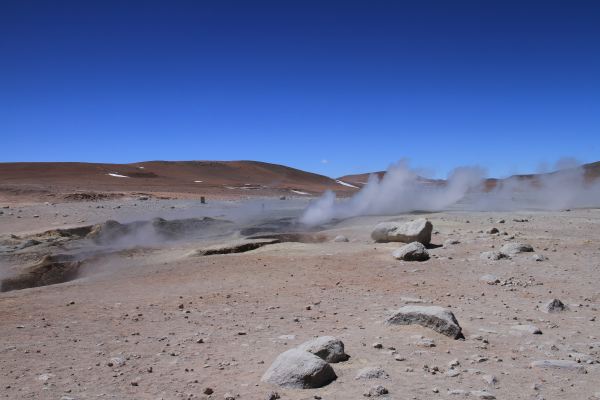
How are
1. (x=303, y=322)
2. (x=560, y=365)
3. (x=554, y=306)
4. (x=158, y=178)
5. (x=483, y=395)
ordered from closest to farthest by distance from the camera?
(x=483, y=395) < (x=560, y=365) < (x=303, y=322) < (x=554, y=306) < (x=158, y=178)

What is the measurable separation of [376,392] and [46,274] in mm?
9258

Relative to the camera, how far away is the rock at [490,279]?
26.4 ft

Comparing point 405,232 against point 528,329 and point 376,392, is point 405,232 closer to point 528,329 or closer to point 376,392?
point 528,329

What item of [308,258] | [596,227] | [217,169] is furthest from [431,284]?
[217,169]

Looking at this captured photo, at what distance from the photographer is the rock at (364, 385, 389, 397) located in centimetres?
395

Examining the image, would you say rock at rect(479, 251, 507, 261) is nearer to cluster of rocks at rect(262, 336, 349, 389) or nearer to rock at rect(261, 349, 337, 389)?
cluster of rocks at rect(262, 336, 349, 389)

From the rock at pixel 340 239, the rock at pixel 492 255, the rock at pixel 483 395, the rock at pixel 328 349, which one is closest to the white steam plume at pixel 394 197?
the rock at pixel 340 239

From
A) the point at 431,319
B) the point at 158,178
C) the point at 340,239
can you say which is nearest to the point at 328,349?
the point at 431,319

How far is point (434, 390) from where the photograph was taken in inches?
158

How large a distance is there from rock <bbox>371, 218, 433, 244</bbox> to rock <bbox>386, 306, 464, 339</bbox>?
598 centimetres

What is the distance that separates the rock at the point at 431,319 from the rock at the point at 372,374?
123 cm

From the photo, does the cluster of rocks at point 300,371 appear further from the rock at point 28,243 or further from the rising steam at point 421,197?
the rising steam at point 421,197

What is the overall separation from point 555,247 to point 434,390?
792 cm

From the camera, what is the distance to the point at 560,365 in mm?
4496
